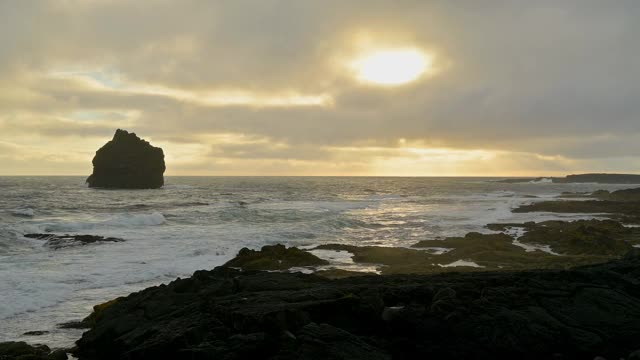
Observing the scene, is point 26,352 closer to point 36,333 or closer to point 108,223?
point 36,333

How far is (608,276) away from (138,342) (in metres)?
10.7

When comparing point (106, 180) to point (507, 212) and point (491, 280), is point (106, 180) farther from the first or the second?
point (491, 280)

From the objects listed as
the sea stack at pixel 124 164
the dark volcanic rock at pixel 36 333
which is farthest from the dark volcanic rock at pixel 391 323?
the sea stack at pixel 124 164

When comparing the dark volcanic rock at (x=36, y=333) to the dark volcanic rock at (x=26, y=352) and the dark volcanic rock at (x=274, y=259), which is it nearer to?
the dark volcanic rock at (x=26, y=352)

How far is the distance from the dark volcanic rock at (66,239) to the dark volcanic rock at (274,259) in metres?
12.4

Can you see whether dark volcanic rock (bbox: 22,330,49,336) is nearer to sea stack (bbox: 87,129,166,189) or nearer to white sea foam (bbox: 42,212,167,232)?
white sea foam (bbox: 42,212,167,232)

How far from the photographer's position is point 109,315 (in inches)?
495

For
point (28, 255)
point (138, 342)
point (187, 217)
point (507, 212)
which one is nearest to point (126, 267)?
point (28, 255)

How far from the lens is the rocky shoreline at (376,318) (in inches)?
366

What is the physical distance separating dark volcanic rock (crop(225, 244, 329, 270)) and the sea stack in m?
109

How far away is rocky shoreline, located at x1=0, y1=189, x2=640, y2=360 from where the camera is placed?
9305mm

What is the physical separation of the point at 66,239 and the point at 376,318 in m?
29.9

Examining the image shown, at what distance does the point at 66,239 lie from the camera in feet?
113

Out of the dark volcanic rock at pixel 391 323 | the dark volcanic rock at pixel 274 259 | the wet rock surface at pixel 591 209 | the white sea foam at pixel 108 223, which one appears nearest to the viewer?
the dark volcanic rock at pixel 391 323
